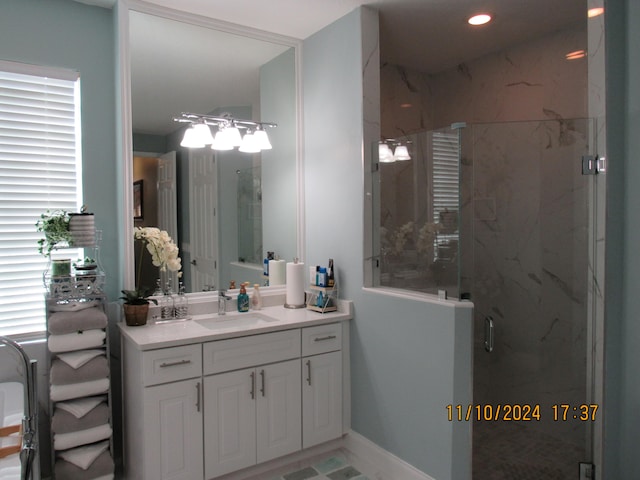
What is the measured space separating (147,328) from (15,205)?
37.6 inches

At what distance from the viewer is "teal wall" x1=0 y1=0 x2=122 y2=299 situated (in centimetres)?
249

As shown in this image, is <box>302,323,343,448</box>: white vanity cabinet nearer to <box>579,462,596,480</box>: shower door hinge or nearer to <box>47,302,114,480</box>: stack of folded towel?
<box>47,302,114,480</box>: stack of folded towel

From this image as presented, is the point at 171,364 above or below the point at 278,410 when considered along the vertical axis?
above

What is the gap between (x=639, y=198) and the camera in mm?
2070

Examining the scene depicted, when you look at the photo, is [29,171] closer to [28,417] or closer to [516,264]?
[28,417]

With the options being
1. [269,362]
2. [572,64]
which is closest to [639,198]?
[572,64]

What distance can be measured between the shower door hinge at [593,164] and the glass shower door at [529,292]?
0.03 meters

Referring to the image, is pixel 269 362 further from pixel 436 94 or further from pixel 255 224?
pixel 436 94

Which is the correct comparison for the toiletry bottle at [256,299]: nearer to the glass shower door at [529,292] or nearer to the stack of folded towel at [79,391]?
the stack of folded towel at [79,391]

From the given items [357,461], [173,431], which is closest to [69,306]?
[173,431]

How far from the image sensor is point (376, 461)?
2678 millimetres

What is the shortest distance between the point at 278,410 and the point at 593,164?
6.71 feet

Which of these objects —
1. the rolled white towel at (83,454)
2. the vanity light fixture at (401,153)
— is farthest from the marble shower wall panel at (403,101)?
the rolled white towel at (83,454)

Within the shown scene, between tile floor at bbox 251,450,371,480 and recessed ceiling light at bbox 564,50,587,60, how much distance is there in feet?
9.66
